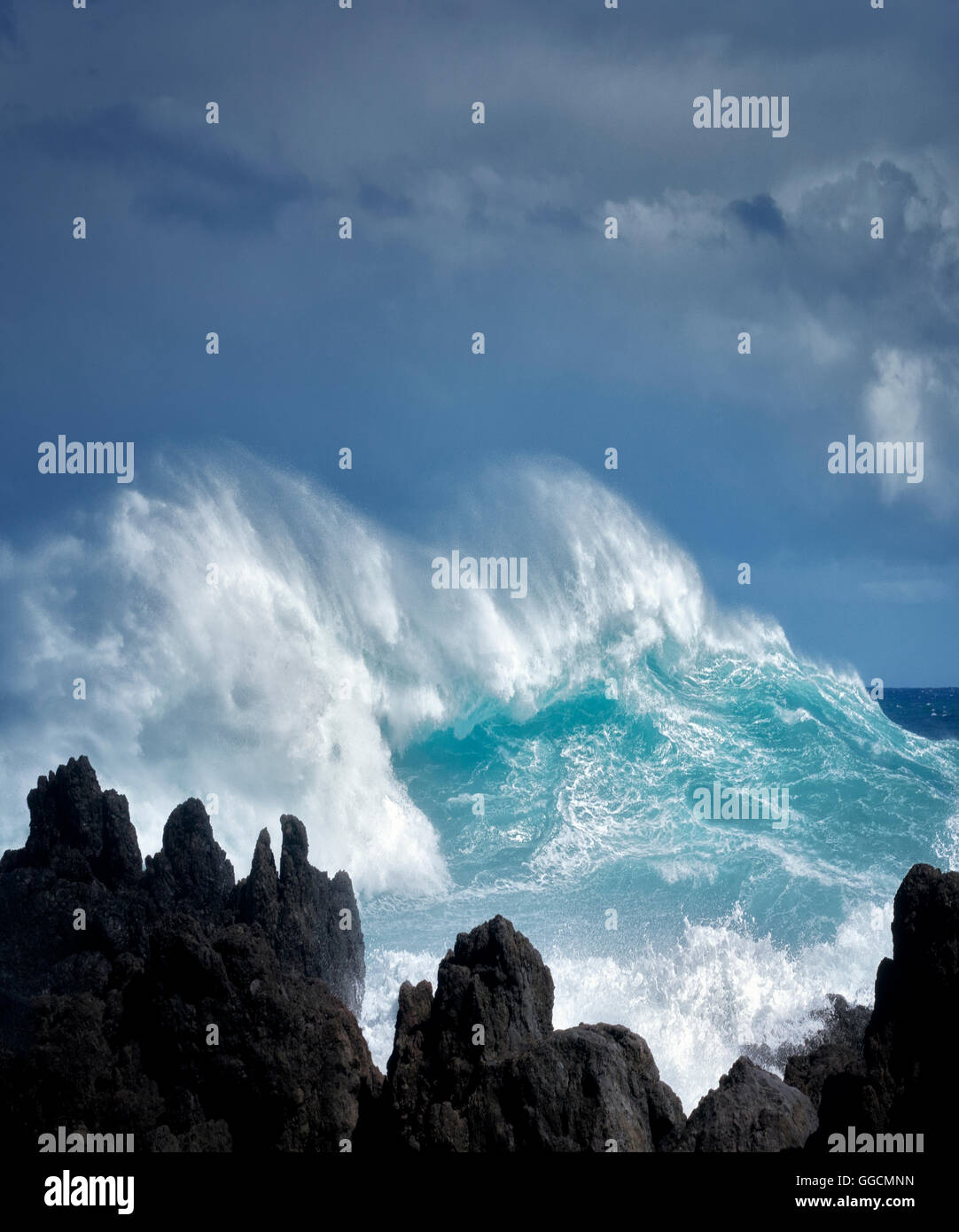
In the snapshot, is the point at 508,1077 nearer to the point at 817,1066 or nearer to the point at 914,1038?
the point at 914,1038

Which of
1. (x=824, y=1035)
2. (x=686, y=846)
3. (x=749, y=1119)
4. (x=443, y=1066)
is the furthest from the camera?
(x=686, y=846)

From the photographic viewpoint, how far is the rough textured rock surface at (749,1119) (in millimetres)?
8070

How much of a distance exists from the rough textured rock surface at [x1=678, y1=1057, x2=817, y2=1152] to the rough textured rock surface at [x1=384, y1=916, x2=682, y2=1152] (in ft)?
1.08

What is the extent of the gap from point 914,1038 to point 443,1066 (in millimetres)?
4385

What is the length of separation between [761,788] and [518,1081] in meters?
22.3

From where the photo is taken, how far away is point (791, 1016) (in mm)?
15578

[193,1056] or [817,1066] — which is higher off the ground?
[193,1056]

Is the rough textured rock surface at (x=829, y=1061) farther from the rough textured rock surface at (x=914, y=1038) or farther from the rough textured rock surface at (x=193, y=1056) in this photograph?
the rough textured rock surface at (x=193, y=1056)

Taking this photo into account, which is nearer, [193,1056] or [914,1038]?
[914,1038]

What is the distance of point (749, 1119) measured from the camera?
8211 mm

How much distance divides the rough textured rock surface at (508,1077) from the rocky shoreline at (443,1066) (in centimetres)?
2

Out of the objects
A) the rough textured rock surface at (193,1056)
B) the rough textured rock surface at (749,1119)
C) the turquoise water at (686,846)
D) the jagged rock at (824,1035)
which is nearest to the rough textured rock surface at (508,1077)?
the rough textured rock surface at (749,1119)

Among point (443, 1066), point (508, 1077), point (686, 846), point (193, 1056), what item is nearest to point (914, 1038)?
point (508, 1077)
